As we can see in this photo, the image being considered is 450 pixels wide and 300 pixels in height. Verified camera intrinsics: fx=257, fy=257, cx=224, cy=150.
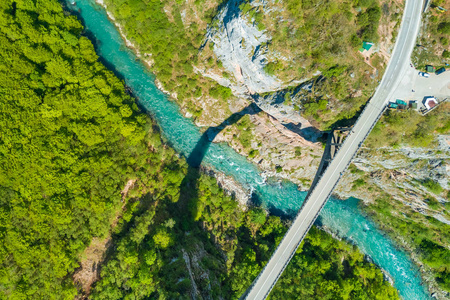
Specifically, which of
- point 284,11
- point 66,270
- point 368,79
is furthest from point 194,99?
point 66,270

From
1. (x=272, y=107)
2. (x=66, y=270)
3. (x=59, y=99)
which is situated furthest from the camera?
(x=272, y=107)

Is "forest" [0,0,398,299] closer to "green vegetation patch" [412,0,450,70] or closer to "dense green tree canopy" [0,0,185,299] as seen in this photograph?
"dense green tree canopy" [0,0,185,299]

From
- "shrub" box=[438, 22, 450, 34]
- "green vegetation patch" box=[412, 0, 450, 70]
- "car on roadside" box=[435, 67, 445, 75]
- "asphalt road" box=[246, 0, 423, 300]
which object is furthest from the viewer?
"asphalt road" box=[246, 0, 423, 300]

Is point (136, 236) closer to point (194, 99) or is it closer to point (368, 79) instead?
point (194, 99)

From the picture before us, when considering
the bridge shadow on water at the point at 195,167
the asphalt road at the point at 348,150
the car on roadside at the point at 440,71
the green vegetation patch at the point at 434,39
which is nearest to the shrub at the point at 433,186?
the asphalt road at the point at 348,150

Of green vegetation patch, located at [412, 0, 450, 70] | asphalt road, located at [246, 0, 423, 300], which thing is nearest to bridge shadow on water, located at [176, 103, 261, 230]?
asphalt road, located at [246, 0, 423, 300]

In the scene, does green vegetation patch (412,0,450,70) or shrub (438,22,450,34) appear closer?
shrub (438,22,450,34)
